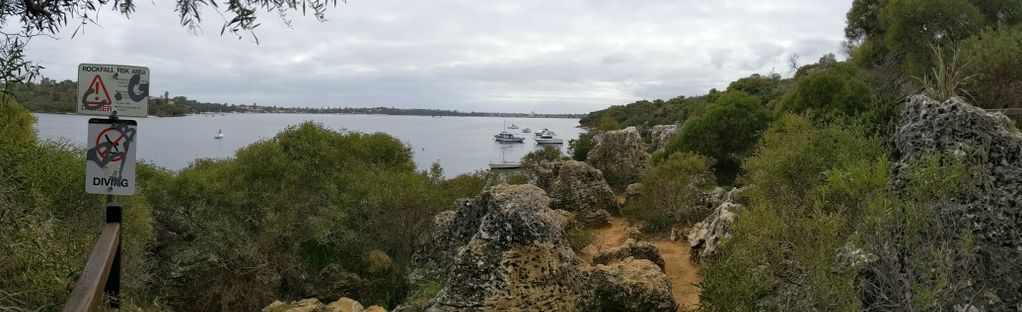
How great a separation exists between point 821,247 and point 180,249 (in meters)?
13.5

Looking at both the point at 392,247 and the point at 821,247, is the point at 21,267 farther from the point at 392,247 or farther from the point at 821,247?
the point at 392,247

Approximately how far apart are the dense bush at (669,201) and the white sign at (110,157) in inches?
582

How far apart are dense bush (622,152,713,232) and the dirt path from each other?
645 millimetres

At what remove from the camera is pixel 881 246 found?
4305 millimetres

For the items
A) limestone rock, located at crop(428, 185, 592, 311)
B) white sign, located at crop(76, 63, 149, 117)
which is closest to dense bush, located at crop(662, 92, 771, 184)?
limestone rock, located at crop(428, 185, 592, 311)

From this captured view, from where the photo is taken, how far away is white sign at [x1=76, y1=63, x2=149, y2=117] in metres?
3.92

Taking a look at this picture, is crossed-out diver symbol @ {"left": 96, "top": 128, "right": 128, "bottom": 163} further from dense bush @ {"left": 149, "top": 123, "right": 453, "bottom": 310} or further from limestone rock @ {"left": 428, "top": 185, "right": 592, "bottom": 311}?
dense bush @ {"left": 149, "top": 123, "right": 453, "bottom": 310}

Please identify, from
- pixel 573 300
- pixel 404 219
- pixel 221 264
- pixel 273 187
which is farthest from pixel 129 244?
pixel 573 300

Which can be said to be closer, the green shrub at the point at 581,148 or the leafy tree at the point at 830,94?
the leafy tree at the point at 830,94

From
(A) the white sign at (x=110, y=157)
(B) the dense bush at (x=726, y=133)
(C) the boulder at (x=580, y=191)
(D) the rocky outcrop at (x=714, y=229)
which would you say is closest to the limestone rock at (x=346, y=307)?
(A) the white sign at (x=110, y=157)

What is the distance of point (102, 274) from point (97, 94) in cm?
140

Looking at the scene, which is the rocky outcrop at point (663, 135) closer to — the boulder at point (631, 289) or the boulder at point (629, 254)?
the boulder at point (629, 254)

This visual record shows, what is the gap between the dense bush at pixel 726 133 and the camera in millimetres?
28062

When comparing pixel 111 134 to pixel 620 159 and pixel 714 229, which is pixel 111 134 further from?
pixel 620 159
